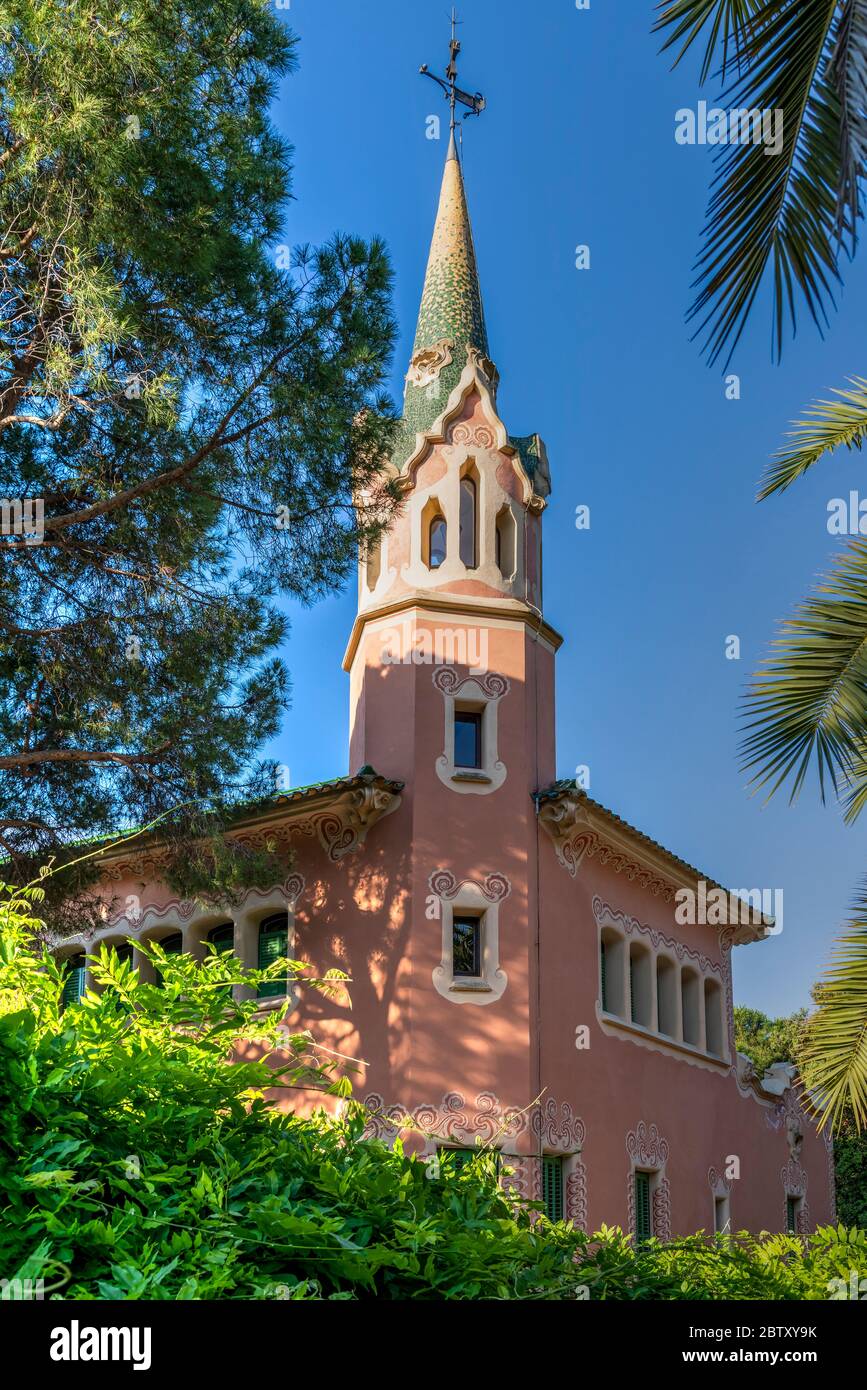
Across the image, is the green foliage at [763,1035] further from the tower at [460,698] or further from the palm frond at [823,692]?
the palm frond at [823,692]

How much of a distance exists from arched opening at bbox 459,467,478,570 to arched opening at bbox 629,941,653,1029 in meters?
6.51

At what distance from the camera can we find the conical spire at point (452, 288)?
2053cm

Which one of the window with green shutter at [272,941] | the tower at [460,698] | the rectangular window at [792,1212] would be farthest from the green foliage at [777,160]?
the rectangular window at [792,1212]

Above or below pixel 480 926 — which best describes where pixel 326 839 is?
above

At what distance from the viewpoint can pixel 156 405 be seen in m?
10.5

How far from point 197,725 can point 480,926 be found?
561cm

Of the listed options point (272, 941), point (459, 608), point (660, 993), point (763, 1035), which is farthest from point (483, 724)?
point (763, 1035)

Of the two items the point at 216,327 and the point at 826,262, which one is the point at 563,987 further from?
the point at 826,262

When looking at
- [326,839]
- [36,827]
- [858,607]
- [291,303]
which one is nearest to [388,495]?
[291,303]

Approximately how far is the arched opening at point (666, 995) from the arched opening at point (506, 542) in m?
7.12

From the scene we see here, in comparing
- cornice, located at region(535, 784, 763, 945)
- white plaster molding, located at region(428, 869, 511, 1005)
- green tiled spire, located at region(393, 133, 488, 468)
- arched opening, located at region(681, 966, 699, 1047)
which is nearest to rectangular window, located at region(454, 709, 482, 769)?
cornice, located at region(535, 784, 763, 945)

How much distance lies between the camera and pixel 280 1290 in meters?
2.95

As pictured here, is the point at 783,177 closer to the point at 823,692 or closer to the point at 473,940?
the point at 823,692

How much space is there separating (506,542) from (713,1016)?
33.1 ft
